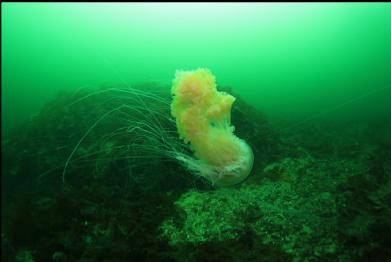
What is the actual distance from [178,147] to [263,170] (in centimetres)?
174

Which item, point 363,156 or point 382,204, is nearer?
point 382,204

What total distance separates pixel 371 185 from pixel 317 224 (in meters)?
1.10

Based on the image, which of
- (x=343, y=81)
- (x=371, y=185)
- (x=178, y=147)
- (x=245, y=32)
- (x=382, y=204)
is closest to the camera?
(x=382, y=204)

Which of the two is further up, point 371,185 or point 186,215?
point 371,185

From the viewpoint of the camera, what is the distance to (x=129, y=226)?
4273 millimetres

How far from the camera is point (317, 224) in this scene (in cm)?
387

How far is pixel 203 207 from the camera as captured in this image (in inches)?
180

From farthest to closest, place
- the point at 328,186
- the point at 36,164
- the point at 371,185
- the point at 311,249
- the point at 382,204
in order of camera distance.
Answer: the point at 36,164 → the point at 328,186 → the point at 371,185 → the point at 382,204 → the point at 311,249

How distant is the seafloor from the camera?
3.62 m

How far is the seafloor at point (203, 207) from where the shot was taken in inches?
142

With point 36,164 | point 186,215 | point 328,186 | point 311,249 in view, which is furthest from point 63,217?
point 328,186

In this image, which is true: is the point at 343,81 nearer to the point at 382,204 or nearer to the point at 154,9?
the point at 382,204

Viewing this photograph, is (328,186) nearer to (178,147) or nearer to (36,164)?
(178,147)

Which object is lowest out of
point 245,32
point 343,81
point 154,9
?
point 343,81
